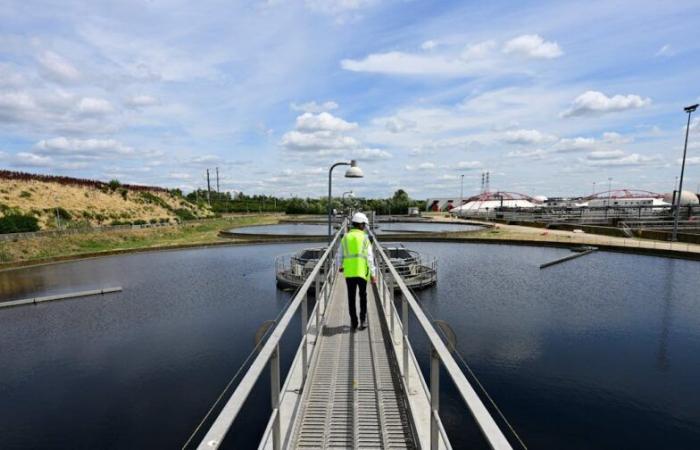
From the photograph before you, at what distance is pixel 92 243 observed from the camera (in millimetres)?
36562

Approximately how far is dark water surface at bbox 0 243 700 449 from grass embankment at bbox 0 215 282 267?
8.01 meters

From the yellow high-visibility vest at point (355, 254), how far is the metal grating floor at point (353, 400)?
121cm

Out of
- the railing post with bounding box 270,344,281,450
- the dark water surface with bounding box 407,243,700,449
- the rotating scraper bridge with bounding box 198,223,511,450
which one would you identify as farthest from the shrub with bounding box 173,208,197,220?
the railing post with bounding box 270,344,281,450

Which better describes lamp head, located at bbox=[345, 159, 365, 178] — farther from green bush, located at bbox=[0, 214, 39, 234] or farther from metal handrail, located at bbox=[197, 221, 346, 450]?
green bush, located at bbox=[0, 214, 39, 234]

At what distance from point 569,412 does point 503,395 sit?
156 centimetres

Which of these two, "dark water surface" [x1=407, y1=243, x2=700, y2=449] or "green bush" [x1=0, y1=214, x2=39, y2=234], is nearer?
"dark water surface" [x1=407, y1=243, x2=700, y2=449]

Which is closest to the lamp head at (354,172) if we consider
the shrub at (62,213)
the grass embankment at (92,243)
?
the grass embankment at (92,243)

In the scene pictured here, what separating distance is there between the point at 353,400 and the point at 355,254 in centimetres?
246

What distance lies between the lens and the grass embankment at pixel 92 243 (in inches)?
1172

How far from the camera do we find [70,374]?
11438 mm

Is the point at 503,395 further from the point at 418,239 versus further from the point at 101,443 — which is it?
the point at 418,239

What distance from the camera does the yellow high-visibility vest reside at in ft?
20.7

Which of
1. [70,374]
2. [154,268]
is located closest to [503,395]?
[70,374]

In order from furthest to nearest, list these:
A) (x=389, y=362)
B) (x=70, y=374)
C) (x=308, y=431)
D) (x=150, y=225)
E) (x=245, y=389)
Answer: (x=150, y=225)
(x=70, y=374)
(x=389, y=362)
(x=308, y=431)
(x=245, y=389)
